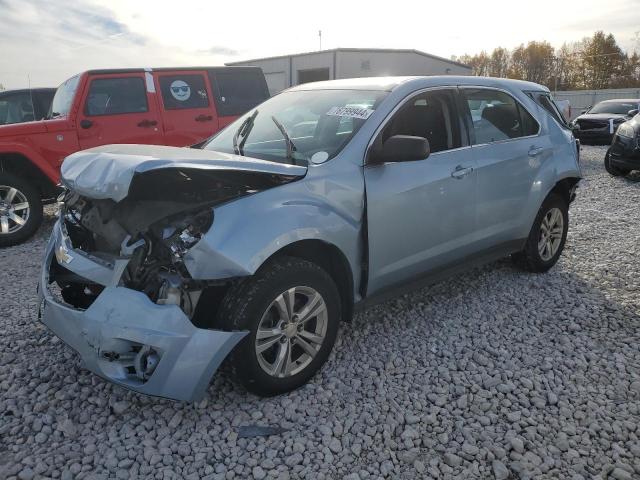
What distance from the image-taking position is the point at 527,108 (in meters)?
4.41

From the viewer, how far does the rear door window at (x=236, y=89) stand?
7398 millimetres

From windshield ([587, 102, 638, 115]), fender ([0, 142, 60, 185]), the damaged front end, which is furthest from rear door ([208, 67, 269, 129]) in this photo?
windshield ([587, 102, 638, 115])

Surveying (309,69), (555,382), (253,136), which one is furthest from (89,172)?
(309,69)

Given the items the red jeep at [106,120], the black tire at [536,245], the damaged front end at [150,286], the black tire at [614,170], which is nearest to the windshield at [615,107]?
the black tire at [614,170]

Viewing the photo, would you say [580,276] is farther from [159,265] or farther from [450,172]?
[159,265]

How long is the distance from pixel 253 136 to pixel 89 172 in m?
1.28

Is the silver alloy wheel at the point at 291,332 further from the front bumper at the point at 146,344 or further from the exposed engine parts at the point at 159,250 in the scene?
the exposed engine parts at the point at 159,250

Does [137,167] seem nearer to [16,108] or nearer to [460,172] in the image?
[460,172]

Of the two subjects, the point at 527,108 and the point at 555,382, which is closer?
the point at 555,382

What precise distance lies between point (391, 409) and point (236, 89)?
6022 mm

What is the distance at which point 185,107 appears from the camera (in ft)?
23.2

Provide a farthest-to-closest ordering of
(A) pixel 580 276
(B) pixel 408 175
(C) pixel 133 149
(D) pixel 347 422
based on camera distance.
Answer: (A) pixel 580 276
(B) pixel 408 175
(C) pixel 133 149
(D) pixel 347 422

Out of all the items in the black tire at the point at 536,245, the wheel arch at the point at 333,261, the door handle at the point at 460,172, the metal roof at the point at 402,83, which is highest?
the metal roof at the point at 402,83

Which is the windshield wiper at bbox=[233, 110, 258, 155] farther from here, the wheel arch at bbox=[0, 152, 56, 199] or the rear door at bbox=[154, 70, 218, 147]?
the wheel arch at bbox=[0, 152, 56, 199]
